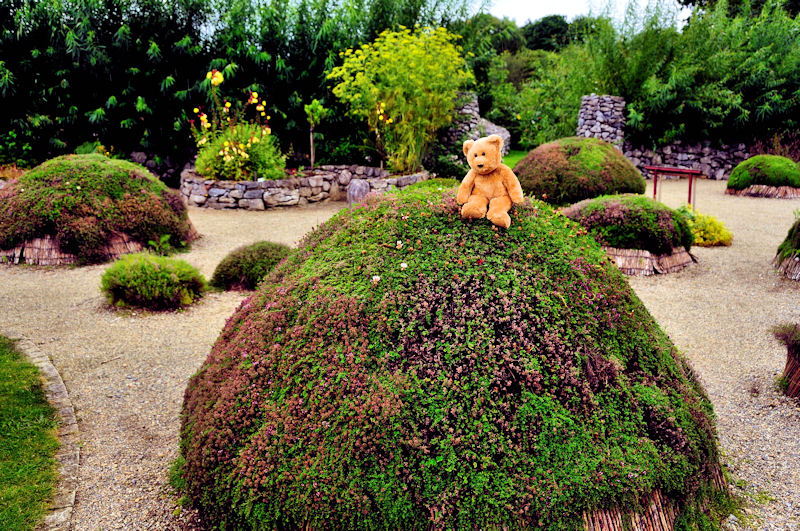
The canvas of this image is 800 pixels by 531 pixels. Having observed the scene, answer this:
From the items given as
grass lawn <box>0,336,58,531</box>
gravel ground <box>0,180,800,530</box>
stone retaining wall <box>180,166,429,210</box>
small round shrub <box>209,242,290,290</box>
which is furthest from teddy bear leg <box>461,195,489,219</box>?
stone retaining wall <box>180,166,429,210</box>

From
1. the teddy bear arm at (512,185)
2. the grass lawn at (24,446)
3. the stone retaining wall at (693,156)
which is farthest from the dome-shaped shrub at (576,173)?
the grass lawn at (24,446)

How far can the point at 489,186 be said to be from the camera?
2885 millimetres

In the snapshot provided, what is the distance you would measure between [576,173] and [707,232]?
2.29 meters

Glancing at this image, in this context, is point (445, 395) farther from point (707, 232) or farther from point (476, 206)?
point (707, 232)

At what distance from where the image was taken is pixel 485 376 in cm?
249

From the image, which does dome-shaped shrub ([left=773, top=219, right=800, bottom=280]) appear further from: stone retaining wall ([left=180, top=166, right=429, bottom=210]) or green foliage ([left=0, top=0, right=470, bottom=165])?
green foliage ([left=0, top=0, right=470, bottom=165])

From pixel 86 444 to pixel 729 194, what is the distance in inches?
562

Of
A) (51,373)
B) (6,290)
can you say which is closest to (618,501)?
(51,373)

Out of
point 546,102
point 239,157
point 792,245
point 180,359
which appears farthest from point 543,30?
point 180,359

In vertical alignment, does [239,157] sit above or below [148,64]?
below

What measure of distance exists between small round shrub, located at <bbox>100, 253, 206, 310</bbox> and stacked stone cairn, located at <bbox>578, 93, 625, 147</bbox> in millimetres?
13186

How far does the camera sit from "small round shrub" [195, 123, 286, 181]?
11992mm

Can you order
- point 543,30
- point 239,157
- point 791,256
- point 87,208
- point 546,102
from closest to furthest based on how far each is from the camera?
point 791,256, point 87,208, point 239,157, point 546,102, point 543,30

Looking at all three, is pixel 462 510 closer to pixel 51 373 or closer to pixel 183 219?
pixel 51 373
